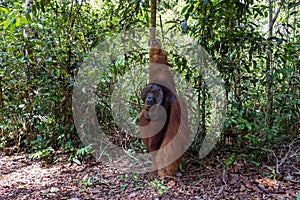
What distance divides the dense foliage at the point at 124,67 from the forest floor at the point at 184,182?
230 millimetres

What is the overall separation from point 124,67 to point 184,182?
1.42 m

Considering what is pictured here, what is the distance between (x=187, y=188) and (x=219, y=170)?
0.38m

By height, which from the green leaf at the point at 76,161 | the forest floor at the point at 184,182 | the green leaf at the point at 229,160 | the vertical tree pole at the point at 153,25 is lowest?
the forest floor at the point at 184,182

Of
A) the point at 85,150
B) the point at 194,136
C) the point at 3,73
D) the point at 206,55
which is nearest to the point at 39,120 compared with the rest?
the point at 3,73

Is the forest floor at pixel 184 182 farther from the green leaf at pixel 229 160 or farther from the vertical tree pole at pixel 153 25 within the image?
the vertical tree pole at pixel 153 25

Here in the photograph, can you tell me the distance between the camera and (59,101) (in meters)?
3.45

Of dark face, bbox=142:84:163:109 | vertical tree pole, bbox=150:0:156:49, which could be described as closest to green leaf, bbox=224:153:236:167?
dark face, bbox=142:84:163:109

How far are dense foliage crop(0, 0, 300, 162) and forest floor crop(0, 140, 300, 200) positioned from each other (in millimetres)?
230

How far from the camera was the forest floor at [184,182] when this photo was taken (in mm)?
2322

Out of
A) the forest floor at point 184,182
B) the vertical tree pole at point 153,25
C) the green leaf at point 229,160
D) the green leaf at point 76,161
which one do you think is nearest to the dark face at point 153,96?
the vertical tree pole at point 153,25

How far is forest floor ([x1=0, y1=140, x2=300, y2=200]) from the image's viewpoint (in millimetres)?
2322

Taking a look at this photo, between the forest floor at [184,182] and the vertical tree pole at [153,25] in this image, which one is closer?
the forest floor at [184,182]

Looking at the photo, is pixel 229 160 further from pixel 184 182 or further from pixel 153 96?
pixel 153 96

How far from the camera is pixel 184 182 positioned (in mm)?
2523
